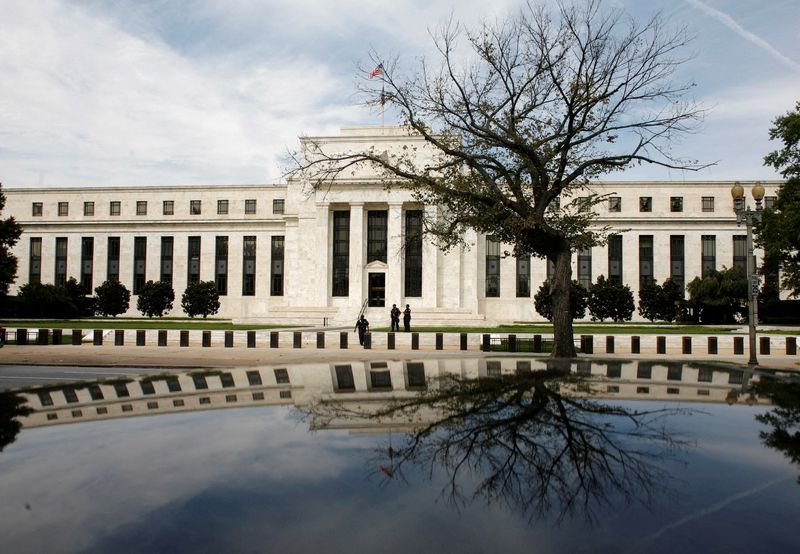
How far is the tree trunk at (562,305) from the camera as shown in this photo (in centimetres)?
1830

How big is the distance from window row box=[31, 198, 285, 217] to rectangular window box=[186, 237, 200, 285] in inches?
151

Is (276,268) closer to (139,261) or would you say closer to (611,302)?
(139,261)

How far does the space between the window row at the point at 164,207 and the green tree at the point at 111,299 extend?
13.0 m

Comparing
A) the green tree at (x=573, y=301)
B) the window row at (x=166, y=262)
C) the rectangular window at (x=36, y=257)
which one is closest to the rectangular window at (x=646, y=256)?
the green tree at (x=573, y=301)

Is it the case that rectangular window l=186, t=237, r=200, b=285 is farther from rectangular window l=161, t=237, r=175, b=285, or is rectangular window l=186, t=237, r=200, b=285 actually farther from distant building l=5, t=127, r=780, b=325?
rectangular window l=161, t=237, r=175, b=285

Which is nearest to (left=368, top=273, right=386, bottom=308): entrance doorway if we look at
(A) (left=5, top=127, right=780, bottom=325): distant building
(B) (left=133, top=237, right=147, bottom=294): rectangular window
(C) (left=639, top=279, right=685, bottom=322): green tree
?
(A) (left=5, top=127, right=780, bottom=325): distant building

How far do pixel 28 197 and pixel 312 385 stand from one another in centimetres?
8872

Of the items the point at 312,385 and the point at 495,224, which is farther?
the point at 495,224

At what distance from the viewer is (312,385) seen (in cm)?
343

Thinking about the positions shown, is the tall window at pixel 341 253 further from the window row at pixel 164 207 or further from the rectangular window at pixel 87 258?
the rectangular window at pixel 87 258

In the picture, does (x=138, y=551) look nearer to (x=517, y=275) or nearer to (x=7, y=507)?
(x=7, y=507)

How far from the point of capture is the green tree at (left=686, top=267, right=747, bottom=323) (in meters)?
50.7

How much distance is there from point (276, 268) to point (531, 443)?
72.2 meters

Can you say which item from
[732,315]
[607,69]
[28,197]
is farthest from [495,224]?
[28,197]
